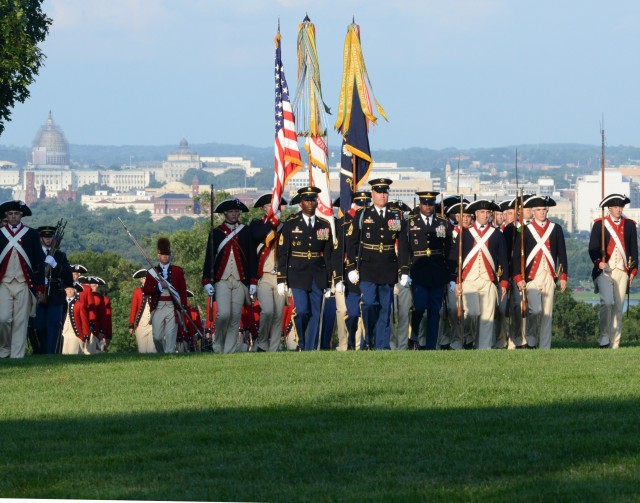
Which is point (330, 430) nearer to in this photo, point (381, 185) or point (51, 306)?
point (381, 185)

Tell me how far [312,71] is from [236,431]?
13787 mm

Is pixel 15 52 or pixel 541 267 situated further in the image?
pixel 15 52

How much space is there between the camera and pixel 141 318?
2592 cm

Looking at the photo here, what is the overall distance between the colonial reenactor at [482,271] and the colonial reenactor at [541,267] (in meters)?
0.32

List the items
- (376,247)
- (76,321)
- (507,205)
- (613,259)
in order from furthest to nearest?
(76,321) → (507,205) → (613,259) → (376,247)

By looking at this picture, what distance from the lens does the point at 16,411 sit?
46.1 ft

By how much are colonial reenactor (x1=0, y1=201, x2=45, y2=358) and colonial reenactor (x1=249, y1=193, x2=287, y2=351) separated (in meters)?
2.92

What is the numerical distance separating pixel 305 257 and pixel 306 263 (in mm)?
73

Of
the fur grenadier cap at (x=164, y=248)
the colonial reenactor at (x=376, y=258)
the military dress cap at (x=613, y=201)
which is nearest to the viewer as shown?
A: the colonial reenactor at (x=376, y=258)

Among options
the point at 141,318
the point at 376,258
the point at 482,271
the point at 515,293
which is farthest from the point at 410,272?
the point at 141,318

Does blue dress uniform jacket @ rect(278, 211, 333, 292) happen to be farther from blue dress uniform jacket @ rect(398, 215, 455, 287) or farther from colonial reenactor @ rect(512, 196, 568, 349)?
colonial reenactor @ rect(512, 196, 568, 349)

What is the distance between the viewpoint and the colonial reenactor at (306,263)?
21.3 metres

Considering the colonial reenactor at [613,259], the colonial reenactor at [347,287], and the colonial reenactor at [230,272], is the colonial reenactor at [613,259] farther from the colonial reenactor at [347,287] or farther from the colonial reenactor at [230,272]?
the colonial reenactor at [230,272]

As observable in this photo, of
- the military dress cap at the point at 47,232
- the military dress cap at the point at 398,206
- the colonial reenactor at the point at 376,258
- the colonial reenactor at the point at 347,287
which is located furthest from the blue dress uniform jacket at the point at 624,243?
the military dress cap at the point at 47,232
